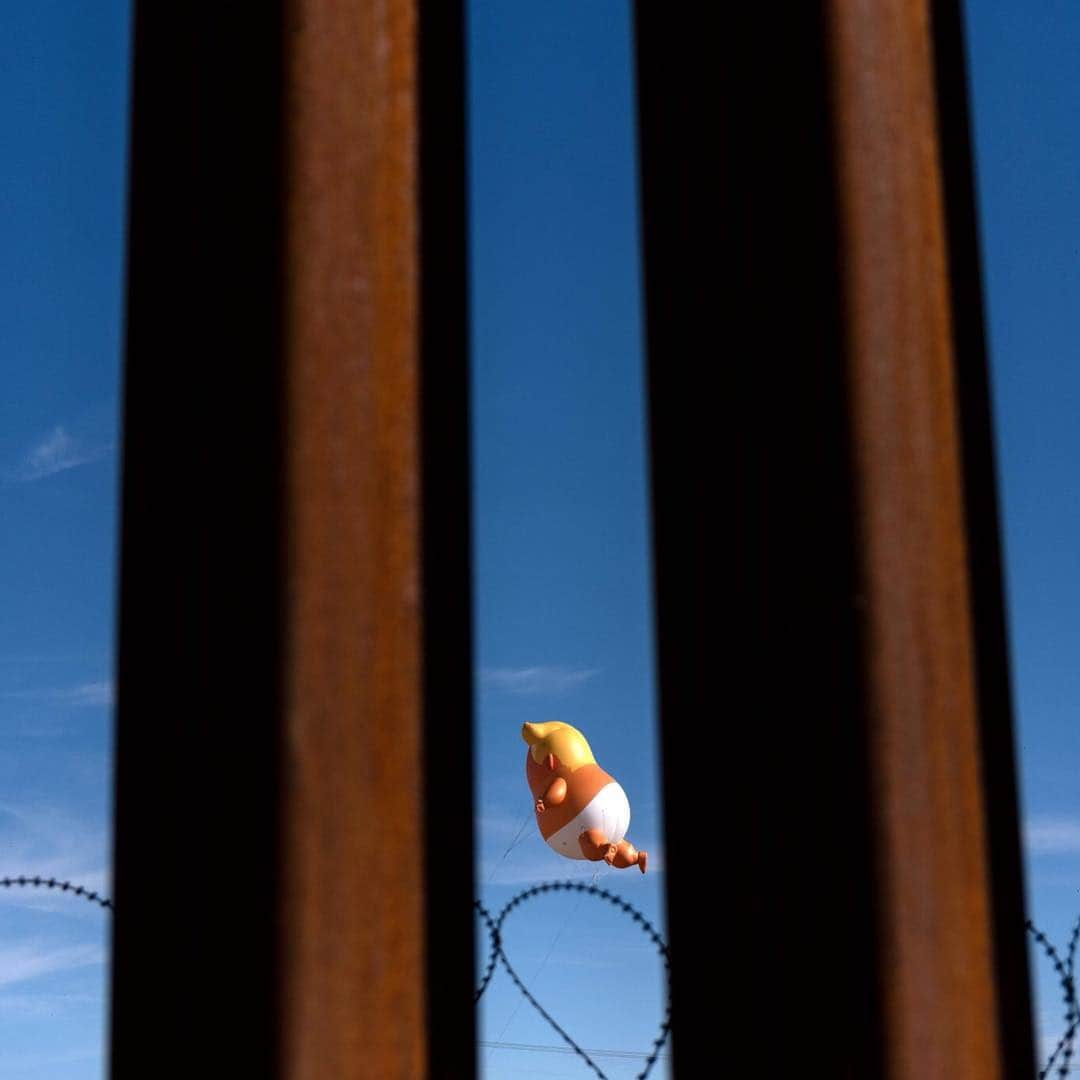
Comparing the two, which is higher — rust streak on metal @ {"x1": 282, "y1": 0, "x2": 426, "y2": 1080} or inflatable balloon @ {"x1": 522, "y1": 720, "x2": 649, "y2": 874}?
inflatable balloon @ {"x1": 522, "y1": 720, "x2": 649, "y2": 874}

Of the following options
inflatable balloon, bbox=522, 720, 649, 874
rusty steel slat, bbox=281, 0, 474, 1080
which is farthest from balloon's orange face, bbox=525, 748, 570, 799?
rusty steel slat, bbox=281, 0, 474, 1080

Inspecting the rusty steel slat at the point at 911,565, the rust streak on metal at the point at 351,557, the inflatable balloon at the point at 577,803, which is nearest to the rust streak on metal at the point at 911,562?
the rusty steel slat at the point at 911,565

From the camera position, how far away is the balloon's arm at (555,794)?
1731 cm

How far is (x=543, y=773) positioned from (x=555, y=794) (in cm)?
68

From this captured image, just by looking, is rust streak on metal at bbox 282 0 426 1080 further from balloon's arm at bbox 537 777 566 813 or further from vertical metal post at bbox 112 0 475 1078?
balloon's arm at bbox 537 777 566 813

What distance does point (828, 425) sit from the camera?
270 centimetres

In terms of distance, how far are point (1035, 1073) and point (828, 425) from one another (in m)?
1.18

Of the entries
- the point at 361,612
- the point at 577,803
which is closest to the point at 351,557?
the point at 361,612

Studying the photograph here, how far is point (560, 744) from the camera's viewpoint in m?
18.0

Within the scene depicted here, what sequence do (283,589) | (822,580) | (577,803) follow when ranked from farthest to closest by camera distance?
(577,803) < (822,580) < (283,589)

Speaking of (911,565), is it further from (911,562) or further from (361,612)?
(361,612)

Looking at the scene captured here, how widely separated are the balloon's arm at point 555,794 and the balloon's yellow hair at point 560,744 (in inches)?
9.6

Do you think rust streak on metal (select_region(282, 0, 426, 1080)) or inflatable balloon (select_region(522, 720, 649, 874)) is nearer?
rust streak on metal (select_region(282, 0, 426, 1080))

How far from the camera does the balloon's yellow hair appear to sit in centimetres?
1783
